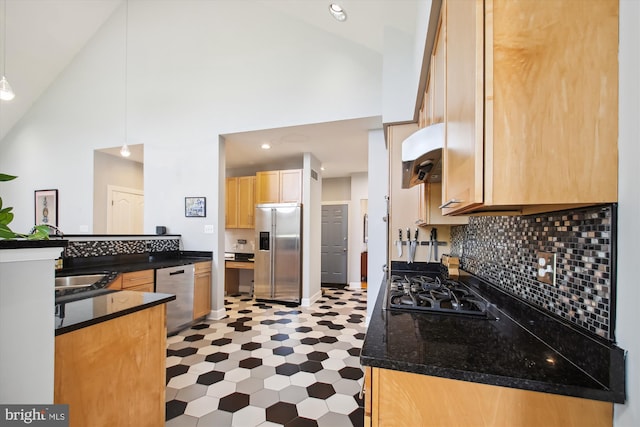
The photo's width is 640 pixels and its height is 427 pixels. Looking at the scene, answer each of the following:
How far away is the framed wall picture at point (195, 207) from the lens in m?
3.76

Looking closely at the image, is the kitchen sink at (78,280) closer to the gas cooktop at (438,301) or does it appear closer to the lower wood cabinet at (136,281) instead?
the lower wood cabinet at (136,281)

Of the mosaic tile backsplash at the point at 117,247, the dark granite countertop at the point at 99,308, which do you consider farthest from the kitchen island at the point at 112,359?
the mosaic tile backsplash at the point at 117,247

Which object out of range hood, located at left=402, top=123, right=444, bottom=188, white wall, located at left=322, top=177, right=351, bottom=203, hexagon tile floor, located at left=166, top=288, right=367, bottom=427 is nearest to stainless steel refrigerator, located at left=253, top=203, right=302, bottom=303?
hexagon tile floor, located at left=166, top=288, right=367, bottom=427

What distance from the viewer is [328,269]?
19.4 ft

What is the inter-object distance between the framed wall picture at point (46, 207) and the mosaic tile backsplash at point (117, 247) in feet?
7.98

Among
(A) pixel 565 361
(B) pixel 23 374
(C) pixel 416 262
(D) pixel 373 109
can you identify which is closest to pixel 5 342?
(B) pixel 23 374

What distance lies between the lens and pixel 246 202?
498 centimetres

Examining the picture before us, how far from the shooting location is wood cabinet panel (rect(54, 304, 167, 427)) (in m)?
1.07

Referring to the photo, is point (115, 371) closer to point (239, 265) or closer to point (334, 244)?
point (239, 265)

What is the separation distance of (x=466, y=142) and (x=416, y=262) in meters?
1.87

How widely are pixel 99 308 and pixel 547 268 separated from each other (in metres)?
1.85

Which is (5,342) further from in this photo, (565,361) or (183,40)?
(183,40)

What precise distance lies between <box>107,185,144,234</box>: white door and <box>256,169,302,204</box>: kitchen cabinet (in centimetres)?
244
